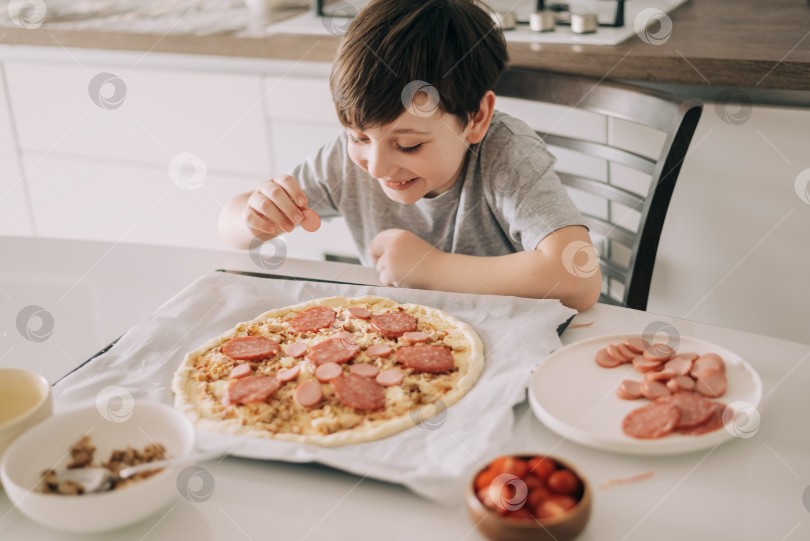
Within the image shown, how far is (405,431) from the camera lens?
84 cm

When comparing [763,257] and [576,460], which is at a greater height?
[576,460]

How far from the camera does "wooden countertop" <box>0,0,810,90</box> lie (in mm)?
1514

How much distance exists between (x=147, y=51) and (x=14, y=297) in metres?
1.16

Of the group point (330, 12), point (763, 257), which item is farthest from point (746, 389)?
point (330, 12)

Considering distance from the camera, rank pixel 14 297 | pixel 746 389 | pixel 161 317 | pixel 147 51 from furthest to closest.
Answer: pixel 147 51, pixel 14 297, pixel 161 317, pixel 746 389

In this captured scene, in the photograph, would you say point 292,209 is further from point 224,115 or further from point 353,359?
point 224,115

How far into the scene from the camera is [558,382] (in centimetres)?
89

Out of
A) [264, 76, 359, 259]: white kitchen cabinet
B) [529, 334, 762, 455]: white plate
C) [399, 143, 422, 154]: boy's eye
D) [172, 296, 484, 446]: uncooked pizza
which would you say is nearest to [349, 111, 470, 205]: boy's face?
[399, 143, 422, 154]: boy's eye

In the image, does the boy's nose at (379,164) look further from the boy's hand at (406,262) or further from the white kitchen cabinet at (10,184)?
the white kitchen cabinet at (10,184)

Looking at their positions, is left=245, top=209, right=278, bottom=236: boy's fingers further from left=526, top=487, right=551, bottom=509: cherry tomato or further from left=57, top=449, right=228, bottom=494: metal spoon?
left=526, top=487, right=551, bottom=509: cherry tomato

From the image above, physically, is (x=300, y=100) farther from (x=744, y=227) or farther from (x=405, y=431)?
(x=405, y=431)

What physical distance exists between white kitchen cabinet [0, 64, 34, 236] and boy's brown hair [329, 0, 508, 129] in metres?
1.79

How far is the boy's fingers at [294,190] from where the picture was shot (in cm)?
122

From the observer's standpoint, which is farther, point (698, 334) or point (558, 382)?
point (698, 334)
